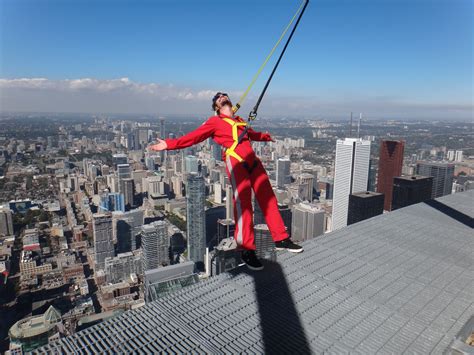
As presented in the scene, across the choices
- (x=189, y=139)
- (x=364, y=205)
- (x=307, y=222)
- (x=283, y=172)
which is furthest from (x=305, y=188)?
(x=189, y=139)

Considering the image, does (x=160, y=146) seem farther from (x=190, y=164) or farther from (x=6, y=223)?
(x=190, y=164)

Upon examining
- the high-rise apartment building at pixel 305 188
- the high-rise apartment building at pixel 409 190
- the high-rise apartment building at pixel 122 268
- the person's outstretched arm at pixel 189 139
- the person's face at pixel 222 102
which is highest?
the person's face at pixel 222 102

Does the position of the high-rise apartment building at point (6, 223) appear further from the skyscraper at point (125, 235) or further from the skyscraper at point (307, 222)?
the skyscraper at point (307, 222)

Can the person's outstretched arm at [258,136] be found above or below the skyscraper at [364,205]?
above

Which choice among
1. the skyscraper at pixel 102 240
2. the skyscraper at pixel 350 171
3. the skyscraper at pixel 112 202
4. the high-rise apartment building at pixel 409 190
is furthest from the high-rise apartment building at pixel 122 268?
the high-rise apartment building at pixel 409 190

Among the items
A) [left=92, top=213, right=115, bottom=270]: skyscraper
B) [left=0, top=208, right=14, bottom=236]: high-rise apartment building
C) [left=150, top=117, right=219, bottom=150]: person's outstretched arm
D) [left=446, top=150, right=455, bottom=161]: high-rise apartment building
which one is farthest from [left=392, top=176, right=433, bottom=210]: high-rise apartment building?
[left=0, top=208, right=14, bottom=236]: high-rise apartment building

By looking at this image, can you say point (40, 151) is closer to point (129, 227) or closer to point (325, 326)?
point (129, 227)
